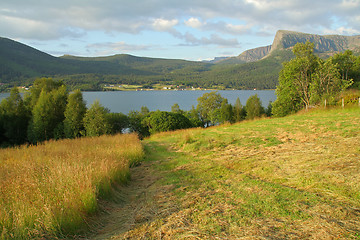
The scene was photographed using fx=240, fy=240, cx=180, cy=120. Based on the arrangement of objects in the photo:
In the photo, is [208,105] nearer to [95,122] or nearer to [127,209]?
[95,122]

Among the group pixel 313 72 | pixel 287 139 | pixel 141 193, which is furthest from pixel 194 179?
pixel 313 72

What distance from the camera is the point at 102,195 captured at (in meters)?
5.20

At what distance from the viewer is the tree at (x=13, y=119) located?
39.9 metres

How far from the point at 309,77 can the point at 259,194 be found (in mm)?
30469

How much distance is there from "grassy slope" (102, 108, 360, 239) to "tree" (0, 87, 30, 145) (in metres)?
41.3

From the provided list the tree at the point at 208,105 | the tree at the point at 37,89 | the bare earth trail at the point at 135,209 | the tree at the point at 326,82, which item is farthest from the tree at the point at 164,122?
the bare earth trail at the point at 135,209

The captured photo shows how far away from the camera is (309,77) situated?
30.3 m

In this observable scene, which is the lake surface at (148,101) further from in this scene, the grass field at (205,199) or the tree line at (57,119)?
the grass field at (205,199)

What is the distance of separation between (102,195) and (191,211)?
7.18ft

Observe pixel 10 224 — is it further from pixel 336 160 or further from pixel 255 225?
pixel 336 160

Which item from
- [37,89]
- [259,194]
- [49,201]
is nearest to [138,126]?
[37,89]

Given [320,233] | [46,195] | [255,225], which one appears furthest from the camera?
[46,195]

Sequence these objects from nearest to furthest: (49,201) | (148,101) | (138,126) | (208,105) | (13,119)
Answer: (49,201) < (13,119) < (138,126) < (208,105) < (148,101)

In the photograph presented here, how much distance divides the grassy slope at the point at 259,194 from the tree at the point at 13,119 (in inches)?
1625
